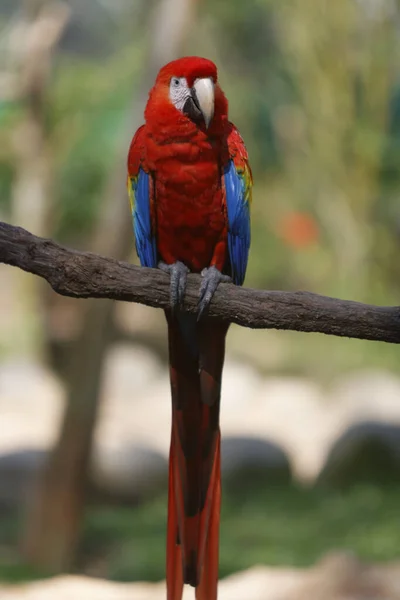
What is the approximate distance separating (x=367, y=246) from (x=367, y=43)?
51.5 inches

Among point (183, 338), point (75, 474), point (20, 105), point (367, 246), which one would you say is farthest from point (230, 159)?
point (367, 246)

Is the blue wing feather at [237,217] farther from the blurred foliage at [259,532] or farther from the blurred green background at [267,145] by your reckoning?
the blurred green background at [267,145]

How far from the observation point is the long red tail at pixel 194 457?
4.00 feet

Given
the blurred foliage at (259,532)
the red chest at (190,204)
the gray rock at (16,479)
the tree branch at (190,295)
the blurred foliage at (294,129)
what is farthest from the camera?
the blurred foliage at (294,129)

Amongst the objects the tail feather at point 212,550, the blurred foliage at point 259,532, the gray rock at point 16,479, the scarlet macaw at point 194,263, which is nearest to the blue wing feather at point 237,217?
the scarlet macaw at point 194,263

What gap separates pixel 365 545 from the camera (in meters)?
2.60

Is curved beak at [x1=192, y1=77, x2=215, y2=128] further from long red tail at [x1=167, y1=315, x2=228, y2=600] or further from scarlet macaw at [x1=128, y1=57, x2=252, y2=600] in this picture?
long red tail at [x1=167, y1=315, x2=228, y2=600]

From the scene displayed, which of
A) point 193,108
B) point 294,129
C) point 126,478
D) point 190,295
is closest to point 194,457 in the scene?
point 190,295

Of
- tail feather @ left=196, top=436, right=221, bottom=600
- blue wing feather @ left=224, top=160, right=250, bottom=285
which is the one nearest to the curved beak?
blue wing feather @ left=224, top=160, right=250, bottom=285

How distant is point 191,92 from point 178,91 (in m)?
0.03

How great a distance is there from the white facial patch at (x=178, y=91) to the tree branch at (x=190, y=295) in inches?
10.1

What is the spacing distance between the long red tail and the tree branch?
0.40 ft

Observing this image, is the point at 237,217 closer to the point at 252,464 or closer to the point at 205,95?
the point at 205,95

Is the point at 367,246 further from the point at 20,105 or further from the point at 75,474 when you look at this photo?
the point at 75,474
